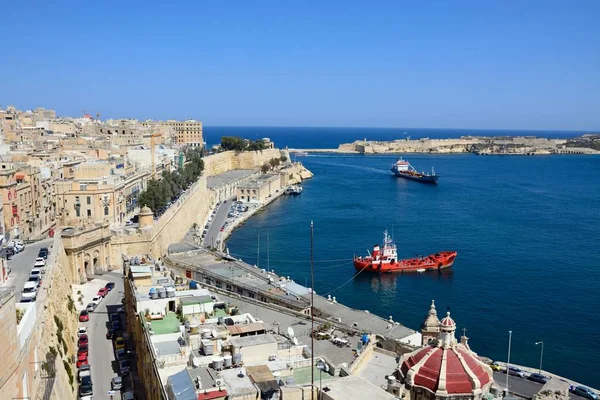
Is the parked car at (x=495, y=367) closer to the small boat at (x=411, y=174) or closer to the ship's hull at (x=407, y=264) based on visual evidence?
the ship's hull at (x=407, y=264)

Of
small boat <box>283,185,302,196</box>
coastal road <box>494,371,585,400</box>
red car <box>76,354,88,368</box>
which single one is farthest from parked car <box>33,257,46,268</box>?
small boat <box>283,185,302,196</box>

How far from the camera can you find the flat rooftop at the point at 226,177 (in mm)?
65825

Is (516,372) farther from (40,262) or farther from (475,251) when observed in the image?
(475,251)

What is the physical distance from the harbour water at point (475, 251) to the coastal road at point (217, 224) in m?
1.59

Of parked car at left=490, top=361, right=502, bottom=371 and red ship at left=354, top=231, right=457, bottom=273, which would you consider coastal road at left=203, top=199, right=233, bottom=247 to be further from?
parked car at left=490, top=361, right=502, bottom=371

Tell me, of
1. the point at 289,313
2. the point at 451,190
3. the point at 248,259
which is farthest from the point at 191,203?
the point at 451,190

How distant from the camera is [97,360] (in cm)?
1969

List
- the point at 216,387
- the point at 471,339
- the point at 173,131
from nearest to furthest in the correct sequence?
1. the point at 216,387
2. the point at 471,339
3. the point at 173,131

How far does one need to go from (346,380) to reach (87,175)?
28.5 metres

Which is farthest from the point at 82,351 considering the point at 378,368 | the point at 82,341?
the point at 378,368

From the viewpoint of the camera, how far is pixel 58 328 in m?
17.3

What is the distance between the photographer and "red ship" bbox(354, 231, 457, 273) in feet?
128

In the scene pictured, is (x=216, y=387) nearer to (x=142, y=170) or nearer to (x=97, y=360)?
(x=97, y=360)

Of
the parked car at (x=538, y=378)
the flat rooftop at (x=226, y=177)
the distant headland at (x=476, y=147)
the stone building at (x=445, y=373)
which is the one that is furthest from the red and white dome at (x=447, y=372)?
the distant headland at (x=476, y=147)
